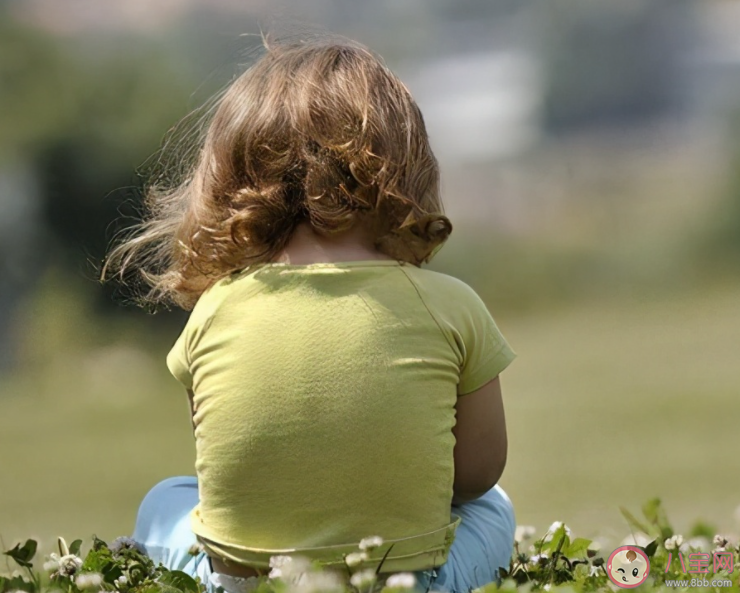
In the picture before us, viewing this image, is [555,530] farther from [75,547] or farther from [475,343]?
[75,547]

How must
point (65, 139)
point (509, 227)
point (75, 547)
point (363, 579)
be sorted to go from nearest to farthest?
1. point (363, 579)
2. point (75, 547)
3. point (65, 139)
4. point (509, 227)

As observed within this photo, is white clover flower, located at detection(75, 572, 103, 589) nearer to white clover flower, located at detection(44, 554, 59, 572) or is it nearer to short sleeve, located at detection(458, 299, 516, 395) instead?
white clover flower, located at detection(44, 554, 59, 572)

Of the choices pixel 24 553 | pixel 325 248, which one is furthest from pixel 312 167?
pixel 24 553

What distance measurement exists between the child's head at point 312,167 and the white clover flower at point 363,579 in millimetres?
388

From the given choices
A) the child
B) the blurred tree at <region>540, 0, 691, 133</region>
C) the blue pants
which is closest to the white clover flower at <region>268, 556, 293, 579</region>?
the child

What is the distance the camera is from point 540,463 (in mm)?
3029

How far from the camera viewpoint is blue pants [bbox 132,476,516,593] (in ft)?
3.99

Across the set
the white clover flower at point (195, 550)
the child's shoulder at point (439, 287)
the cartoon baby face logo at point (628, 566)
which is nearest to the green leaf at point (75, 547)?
the white clover flower at point (195, 550)


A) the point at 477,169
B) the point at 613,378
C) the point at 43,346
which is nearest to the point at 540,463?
the point at 613,378

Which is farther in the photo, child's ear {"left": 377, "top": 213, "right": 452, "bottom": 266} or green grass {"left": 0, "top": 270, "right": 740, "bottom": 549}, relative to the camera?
green grass {"left": 0, "top": 270, "right": 740, "bottom": 549}

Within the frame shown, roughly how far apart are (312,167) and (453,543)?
1.56 ft

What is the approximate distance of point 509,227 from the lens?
10133 millimetres

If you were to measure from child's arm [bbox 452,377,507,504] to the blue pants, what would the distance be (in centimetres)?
6

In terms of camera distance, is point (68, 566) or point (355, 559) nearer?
point (355, 559)
